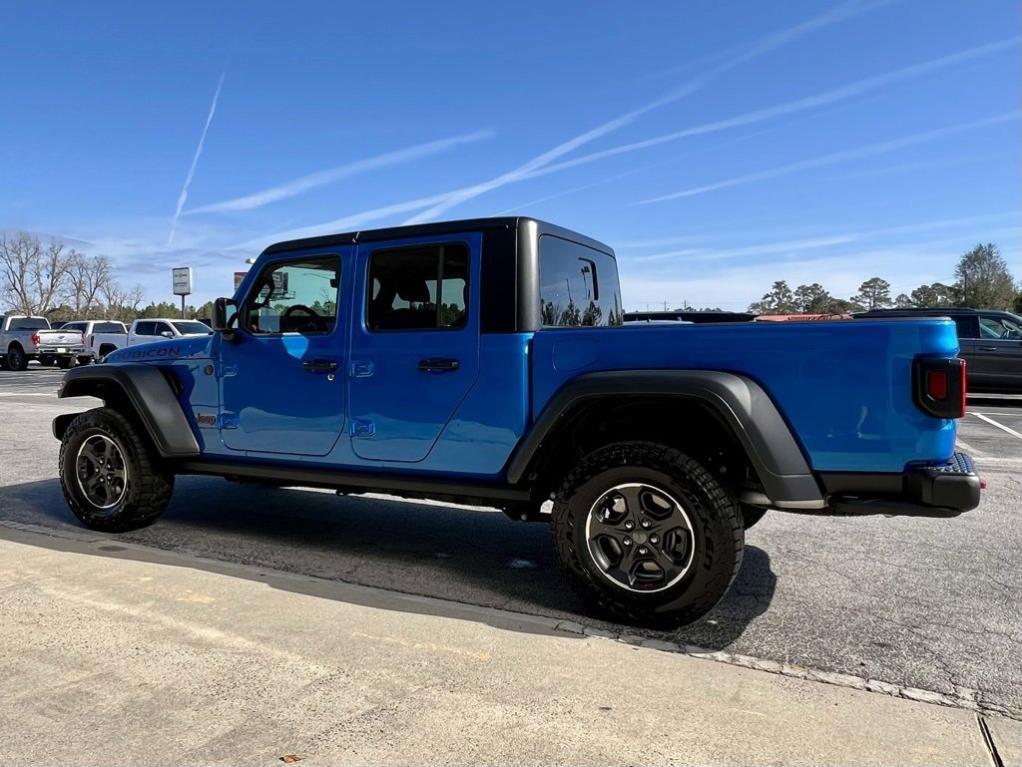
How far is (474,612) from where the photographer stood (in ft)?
12.1

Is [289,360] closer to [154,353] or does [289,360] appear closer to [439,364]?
[439,364]

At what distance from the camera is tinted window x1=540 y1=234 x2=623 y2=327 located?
4.16 metres

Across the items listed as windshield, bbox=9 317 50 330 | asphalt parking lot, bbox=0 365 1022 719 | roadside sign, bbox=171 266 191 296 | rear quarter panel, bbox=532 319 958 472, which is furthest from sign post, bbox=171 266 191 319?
rear quarter panel, bbox=532 319 958 472

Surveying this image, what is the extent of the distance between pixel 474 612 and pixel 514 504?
0.60m

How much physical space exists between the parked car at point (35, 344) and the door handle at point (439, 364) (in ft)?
97.2

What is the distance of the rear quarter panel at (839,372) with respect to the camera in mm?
3109

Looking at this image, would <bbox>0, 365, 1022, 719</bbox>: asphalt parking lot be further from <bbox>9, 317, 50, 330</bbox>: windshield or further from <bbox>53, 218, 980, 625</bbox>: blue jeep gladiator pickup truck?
<bbox>9, 317, 50, 330</bbox>: windshield

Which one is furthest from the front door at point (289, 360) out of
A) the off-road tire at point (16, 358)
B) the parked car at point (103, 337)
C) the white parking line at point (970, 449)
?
the off-road tire at point (16, 358)

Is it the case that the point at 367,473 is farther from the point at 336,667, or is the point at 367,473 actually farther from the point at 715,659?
the point at 715,659

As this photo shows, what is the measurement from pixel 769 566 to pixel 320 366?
287 cm

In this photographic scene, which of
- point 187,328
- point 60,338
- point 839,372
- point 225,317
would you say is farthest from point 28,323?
point 839,372

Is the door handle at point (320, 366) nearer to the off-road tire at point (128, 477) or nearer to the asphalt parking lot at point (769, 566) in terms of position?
the asphalt parking lot at point (769, 566)

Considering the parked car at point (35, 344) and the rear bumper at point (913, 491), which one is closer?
the rear bumper at point (913, 491)

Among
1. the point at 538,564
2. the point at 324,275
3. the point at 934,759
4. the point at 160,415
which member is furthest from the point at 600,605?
the point at 160,415
